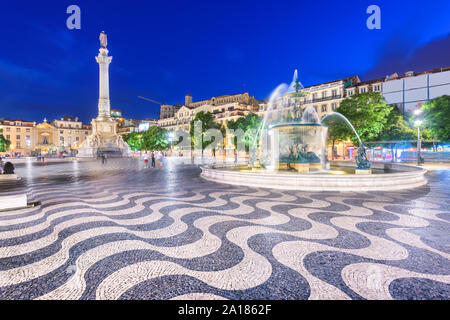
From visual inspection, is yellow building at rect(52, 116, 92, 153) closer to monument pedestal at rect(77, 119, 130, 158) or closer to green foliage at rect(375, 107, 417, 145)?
monument pedestal at rect(77, 119, 130, 158)

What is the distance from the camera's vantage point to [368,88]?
49.3m

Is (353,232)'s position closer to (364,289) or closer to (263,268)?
(364,289)

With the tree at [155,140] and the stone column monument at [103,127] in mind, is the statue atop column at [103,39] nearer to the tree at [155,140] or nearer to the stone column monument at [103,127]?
the stone column monument at [103,127]

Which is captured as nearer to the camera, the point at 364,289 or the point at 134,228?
the point at 364,289

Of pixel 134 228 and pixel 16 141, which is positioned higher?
pixel 16 141

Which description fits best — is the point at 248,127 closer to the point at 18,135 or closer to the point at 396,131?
the point at 396,131

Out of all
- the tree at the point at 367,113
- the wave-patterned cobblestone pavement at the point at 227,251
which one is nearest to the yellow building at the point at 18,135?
the tree at the point at 367,113

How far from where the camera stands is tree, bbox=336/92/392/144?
3341 centimetres

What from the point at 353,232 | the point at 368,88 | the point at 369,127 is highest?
the point at 368,88

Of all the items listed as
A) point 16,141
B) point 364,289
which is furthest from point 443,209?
point 16,141

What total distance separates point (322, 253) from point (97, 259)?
3.63 meters

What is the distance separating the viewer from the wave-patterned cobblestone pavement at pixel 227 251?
108 inches

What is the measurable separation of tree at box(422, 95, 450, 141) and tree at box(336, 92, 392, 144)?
4961mm

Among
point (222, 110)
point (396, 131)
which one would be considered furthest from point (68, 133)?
point (396, 131)
